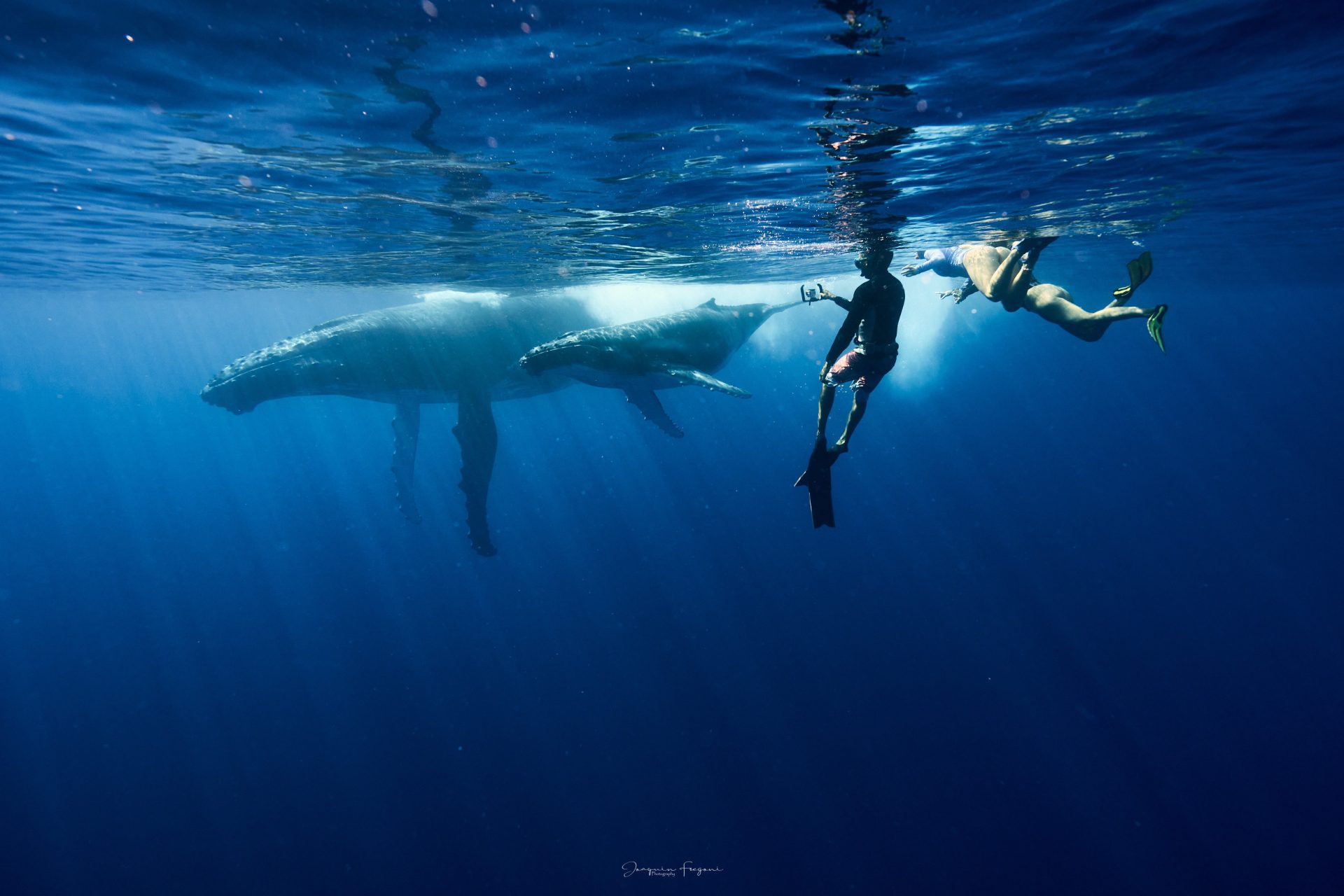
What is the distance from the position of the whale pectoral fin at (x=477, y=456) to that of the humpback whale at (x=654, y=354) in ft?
11.9

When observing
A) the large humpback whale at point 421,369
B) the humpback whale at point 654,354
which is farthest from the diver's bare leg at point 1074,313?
the large humpback whale at point 421,369

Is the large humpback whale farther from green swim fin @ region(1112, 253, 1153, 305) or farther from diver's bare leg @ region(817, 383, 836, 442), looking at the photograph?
green swim fin @ region(1112, 253, 1153, 305)

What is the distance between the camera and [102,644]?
24.7 m

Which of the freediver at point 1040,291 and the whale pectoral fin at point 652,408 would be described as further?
the whale pectoral fin at point 652,408

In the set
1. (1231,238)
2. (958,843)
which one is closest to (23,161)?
(958,843)

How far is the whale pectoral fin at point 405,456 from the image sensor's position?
14.9m

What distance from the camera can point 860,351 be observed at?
23.3 feet

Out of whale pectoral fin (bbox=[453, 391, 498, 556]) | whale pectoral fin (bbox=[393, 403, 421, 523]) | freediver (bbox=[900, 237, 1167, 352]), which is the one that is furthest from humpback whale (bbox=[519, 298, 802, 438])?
whale pectoral fin (bbox=[393, 403, 421, 523])

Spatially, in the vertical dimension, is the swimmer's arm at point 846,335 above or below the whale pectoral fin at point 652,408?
above

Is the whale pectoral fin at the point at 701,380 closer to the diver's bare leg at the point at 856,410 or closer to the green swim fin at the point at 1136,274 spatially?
the diver's bare leg at the point at 856,410

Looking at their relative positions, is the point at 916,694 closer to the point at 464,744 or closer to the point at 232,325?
the point at 464,744

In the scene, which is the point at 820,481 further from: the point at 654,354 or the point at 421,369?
the point at 421,369

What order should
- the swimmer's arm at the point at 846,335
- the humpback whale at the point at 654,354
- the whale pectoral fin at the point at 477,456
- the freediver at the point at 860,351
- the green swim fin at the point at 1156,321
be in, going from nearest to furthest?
the green swim fin at the point at 1156,321
the freediver at the point at 860,351
the swimmer's arm at the point at 846,335
the humpback whale at the point at 654,354
the whale pectoral fin at the point at 477,456

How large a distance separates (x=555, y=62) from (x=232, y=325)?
242ft
